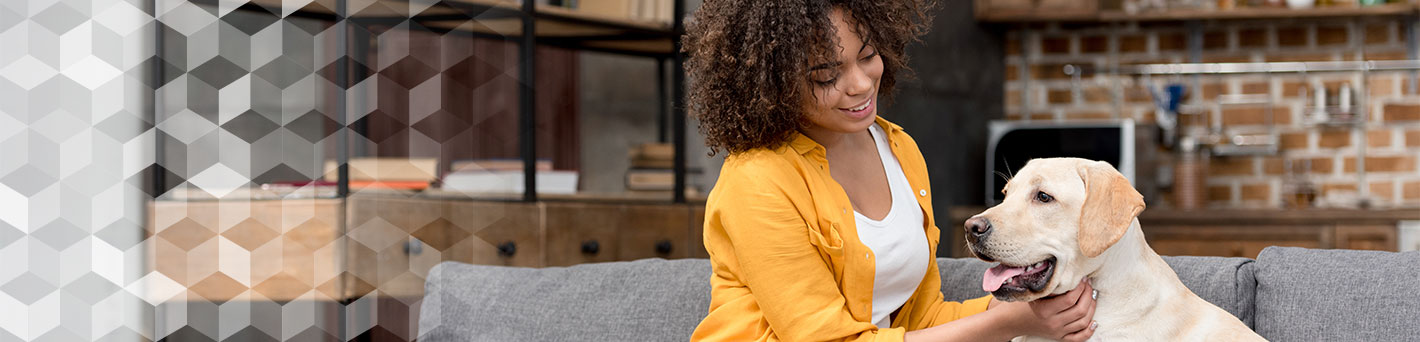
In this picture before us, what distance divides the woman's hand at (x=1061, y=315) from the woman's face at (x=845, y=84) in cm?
33

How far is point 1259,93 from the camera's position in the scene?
4.67m

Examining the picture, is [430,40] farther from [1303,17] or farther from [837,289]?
[1303,17]

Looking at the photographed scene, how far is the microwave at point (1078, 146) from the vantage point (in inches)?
165

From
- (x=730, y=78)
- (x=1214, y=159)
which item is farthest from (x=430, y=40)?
(x=1214, y=159)

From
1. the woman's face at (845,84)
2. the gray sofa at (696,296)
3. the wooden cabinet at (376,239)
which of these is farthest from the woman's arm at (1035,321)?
the wooden cabinet at (376,239)

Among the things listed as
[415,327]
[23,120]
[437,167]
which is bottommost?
[415,327]

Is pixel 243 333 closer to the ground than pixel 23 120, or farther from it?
closer to the ground

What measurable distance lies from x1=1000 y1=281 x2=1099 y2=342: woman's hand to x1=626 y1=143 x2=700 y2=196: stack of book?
80.8 inches

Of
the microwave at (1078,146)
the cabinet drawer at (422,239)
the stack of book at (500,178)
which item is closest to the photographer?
the cabinet drawer at (422,239)

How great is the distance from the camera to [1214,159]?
469 centimetres

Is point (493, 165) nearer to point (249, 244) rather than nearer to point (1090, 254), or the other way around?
point (249, 244)

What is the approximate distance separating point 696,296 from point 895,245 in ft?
1.67

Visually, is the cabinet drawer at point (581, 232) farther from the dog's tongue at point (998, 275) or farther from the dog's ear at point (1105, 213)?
the dog's ear at point (1105, 213)

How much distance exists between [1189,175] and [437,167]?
9.65ft
